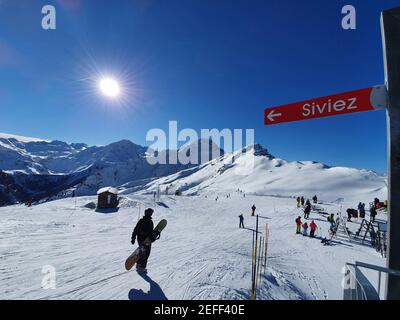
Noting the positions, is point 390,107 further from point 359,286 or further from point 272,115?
point 359,286

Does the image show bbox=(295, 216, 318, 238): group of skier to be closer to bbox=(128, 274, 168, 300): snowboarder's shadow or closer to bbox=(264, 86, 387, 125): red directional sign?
bbox=(128, 274, 168, 300): snowboarder's shadow

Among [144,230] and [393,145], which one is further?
[144,230]

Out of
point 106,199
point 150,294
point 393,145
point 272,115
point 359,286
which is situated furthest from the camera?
point 106,199

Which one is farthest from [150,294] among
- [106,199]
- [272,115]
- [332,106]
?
[106,199]

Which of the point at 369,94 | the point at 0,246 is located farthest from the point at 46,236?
the point at 369,94

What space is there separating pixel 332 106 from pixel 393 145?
977 millimetres

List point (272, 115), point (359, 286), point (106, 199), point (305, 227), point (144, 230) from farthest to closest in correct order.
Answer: point (106, 199) < point (305, 227) < point (144, 230) < point (359, 286) < point (272, 115)

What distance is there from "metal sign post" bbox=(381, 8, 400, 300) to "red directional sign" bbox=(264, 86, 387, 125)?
0.61ft

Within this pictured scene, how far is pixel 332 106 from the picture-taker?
3.61 m
